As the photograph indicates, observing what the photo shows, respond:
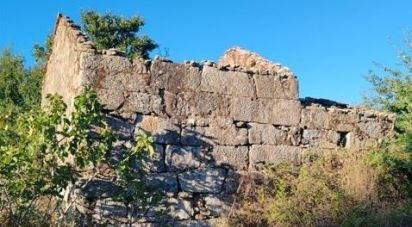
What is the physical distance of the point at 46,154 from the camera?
6012 millimetres

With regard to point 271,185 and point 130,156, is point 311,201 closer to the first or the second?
point 271,185

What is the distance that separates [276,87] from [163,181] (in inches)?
85.5

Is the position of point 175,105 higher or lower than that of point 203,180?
higher

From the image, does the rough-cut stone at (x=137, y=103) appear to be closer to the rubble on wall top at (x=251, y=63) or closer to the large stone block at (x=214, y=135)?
the large stone block at (x=214, y=135)

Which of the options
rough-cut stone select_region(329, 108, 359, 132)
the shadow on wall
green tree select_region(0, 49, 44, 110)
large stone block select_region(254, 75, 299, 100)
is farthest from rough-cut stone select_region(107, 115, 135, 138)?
green tree select_region(0, 49, 44, 110)

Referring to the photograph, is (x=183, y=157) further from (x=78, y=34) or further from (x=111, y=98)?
(x=78, y=34)

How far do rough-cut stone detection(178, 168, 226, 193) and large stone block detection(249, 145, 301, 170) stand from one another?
495mm

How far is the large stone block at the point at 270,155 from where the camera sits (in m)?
7.53

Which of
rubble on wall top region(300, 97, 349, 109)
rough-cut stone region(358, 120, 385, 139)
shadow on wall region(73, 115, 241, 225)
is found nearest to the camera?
shadow on wall region(73, 115, 241, 225)

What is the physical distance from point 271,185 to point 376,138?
2.20m

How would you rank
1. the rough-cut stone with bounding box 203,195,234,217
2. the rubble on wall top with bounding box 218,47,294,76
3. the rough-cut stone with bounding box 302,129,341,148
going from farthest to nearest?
the rough-cut stone with bounding box 302,129,341,148
the rubble on wall top with bounding box 218,47,294,76
the rough-cut stone with bounding box 203,195,234,217

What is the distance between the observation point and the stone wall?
6.70 metres

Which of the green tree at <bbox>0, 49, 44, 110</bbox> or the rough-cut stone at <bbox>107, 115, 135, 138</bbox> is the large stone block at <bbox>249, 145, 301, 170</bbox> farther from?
the green tree at <bbox>0, 49, 44, 110</bbox>

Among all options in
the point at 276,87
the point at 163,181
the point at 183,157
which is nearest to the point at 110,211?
the point at 163,181
